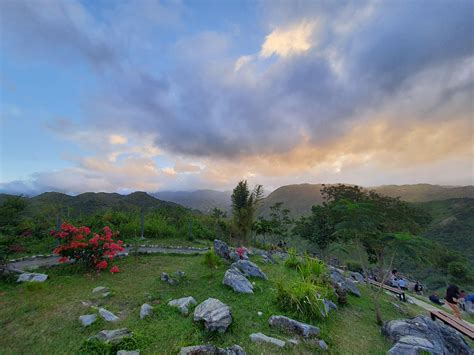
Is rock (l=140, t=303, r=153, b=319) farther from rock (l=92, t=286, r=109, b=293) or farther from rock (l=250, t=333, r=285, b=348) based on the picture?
rock (l=250, t=333, r=285, b=348)

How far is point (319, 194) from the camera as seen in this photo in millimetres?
147125

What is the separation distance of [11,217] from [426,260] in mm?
11732

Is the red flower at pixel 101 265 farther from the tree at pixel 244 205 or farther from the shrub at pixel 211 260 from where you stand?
the tree at pixel 244 205

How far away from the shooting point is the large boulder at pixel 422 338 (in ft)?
11.8

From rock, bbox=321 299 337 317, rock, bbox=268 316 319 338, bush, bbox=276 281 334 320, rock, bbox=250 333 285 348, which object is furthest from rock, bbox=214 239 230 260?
rock, bbox=250 333 285 348

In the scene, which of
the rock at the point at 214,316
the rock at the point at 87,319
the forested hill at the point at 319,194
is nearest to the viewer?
the rock at the point at 214,316

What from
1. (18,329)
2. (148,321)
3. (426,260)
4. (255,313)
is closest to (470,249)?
(426,260)

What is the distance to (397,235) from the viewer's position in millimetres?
4656

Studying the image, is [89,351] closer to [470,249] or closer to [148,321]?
[148,321]

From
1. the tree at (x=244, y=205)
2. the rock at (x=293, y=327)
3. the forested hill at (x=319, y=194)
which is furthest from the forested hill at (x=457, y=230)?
the forested hill at (x=319, y=194)

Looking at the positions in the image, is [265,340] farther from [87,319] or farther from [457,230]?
[457,230]

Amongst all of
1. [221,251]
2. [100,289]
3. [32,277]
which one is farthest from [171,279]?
[32,277]

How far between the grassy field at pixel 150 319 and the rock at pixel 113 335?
0.20 metres

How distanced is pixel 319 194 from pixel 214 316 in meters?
155
